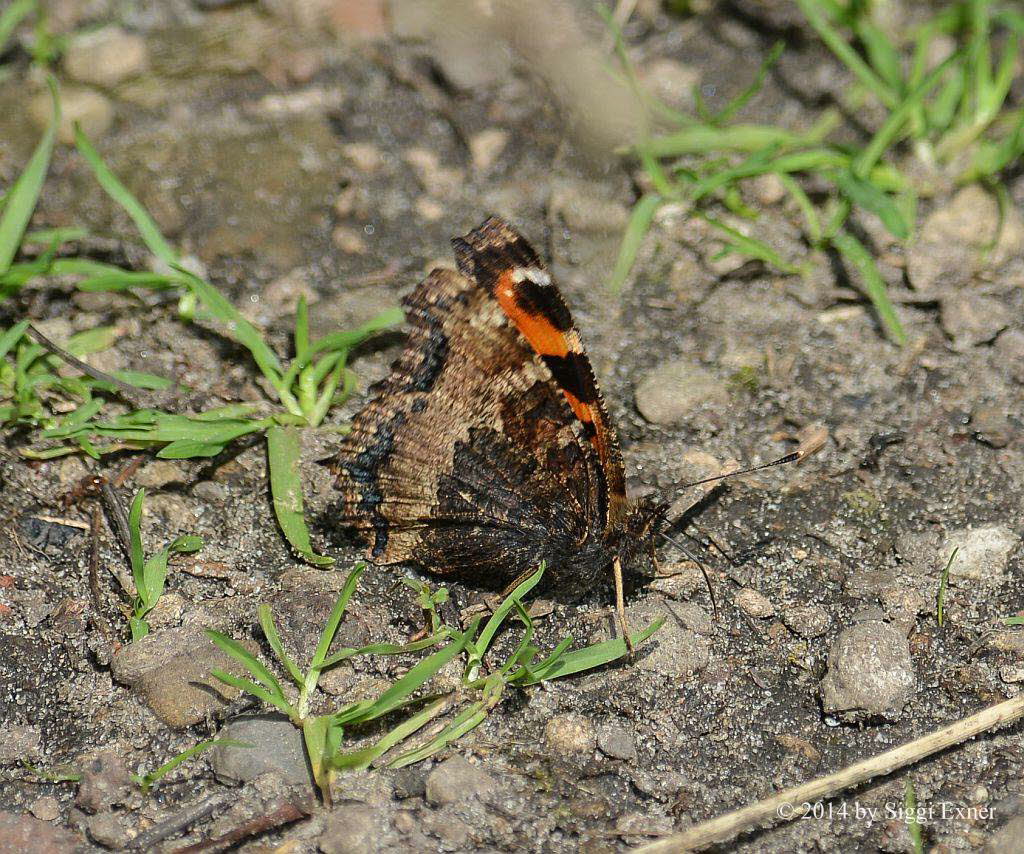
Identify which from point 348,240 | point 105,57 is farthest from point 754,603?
point 105,57

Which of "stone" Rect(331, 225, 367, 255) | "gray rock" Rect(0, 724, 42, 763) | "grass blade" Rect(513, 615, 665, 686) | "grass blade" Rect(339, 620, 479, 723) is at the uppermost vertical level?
"stone" Rect(331, 225, 367, 255)

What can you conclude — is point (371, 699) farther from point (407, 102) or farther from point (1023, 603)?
point (407, 102)

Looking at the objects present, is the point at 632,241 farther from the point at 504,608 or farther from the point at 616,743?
the point at 616,743

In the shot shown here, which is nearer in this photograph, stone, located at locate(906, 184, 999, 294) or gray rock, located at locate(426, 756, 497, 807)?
gray rock, located at locate(426, 756, 497, 807)

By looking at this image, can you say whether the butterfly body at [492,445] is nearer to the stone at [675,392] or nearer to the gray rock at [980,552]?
the stone at [675,392]

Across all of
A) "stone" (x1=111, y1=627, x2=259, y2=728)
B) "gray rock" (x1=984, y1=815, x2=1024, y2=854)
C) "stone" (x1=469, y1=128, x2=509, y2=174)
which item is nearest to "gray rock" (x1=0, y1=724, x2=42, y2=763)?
"stone" (x1=111, y1=627, x2=259, y2=728)

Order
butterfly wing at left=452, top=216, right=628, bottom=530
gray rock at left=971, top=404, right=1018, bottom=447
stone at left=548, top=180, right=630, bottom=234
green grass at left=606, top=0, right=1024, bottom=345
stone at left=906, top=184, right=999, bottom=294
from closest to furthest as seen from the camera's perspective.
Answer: butterfly wing at left=452, top=216, right=628, bottom=530
gray rock at left=971, top=404, right=1018, bottom=447
stone at left=906, top=184, right=999, bottom=294
green grass at left=606, top=0, right=1024, bottom=345
stone at left=548, top=180, right=630, bottom=234

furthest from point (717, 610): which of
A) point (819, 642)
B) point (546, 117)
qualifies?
point (546, 117)

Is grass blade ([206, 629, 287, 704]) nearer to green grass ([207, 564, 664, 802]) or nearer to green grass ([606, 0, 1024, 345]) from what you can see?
green grass ([207, 564, 664, 802])
